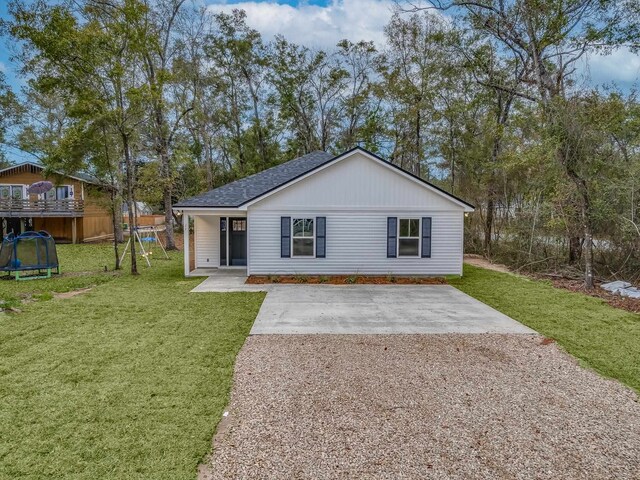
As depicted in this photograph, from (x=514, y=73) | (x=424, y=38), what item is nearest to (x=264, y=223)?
(x=514, y=73)

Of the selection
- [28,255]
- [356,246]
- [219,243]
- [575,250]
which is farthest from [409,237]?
[28,255]

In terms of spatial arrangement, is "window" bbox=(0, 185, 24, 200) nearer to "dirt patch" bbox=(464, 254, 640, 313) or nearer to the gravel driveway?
the gravel driveway

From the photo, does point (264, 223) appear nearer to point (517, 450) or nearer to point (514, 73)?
point (517, 450)

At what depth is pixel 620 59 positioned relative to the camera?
36.9 ft

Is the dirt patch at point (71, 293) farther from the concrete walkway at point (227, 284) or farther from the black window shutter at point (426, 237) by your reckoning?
the black window shutter at point (426, 237)

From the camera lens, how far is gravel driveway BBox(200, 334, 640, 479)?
302cm

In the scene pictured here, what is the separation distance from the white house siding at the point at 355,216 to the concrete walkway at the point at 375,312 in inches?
63.8

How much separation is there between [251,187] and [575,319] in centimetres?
1070

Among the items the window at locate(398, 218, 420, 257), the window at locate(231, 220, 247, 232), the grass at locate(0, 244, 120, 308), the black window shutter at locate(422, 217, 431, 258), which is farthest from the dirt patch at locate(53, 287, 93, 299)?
the black window shutter at locate(422, 217, 431, 258)

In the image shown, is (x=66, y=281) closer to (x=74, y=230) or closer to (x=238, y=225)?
(x=238, y=225)

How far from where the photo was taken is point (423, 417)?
3752 millimetres

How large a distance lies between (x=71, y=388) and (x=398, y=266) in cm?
974

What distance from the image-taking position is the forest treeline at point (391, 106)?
1066cm

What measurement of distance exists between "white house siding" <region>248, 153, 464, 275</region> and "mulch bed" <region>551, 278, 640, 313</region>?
2986mm
